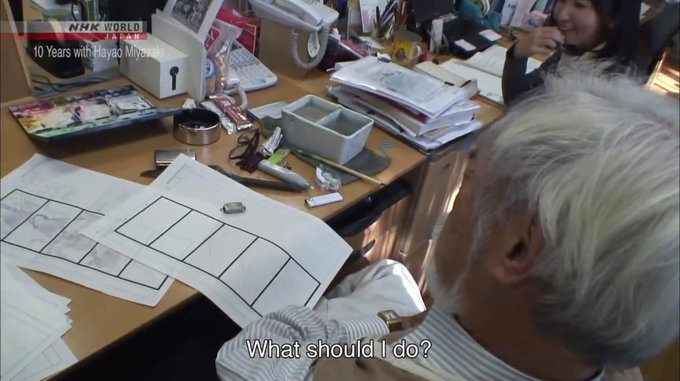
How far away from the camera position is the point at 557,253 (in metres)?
0.54

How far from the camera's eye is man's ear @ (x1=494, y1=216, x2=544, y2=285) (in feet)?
1.85

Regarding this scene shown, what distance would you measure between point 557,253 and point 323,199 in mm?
589

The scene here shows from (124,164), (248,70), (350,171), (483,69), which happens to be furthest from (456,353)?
(483,69)

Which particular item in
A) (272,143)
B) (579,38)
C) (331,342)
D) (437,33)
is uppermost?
(579,38)

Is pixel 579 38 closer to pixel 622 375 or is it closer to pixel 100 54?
pixel 622 375

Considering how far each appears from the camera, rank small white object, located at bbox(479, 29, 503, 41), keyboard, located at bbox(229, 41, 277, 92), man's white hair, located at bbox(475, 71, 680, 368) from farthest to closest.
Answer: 1. small white object, located at bbox(479, 29, 503, 41)
2. keyboard, located at bbox(229, 41, 277, 92)
3. man's white hair, located at bbox(475, 71, 680, 368)

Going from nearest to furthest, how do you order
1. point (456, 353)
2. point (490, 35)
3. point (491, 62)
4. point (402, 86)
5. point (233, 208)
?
point (456, 353) → point (233, 208) → point (402, 86) → point (491, 62) → point (490, 35)

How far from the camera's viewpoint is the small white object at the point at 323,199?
1.05m

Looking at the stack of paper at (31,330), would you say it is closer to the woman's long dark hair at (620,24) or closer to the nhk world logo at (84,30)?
the nhk world logo at (84,30)

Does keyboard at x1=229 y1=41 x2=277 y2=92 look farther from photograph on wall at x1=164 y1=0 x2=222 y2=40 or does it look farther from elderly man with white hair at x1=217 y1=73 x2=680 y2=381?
elderly man with white hair at x1=217 y1=73 x2=680 y2=381

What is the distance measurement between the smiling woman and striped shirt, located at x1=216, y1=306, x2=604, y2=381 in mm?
988

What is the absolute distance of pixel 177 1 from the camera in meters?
1.26

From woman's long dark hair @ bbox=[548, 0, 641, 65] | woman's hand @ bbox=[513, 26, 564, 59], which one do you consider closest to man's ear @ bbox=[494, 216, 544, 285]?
woman's hand @ bbox=[513, 26, 564, 59]

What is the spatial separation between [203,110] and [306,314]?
1.83 ft
